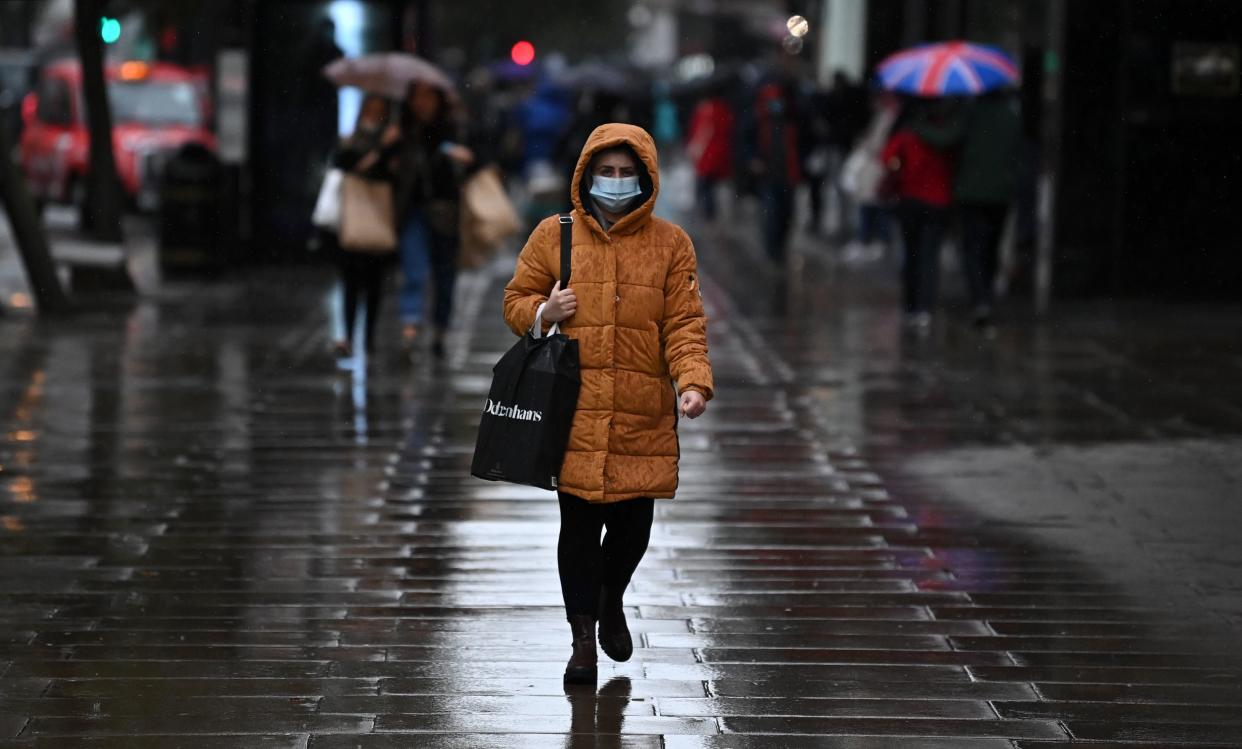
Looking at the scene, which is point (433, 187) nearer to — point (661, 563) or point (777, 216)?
point (661, 563)

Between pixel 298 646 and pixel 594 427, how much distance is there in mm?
1124

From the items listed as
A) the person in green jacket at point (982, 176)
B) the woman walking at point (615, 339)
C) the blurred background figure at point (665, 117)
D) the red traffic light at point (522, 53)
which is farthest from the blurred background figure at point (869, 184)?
the blurred background figure at point (665, 117)

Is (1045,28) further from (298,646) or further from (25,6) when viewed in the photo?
(25,6)

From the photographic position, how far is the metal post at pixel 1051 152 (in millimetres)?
17047

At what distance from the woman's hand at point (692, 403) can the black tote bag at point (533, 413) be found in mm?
295

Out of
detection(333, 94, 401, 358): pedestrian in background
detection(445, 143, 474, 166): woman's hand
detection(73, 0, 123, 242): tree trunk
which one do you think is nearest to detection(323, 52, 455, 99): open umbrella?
detection(333, 94, 401, 358): pedestrian in background


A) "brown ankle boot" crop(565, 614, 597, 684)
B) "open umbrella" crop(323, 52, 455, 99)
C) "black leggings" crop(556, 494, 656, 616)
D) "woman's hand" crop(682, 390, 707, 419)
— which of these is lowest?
"brown ankle boot" crop(565, 614, 597, 684)

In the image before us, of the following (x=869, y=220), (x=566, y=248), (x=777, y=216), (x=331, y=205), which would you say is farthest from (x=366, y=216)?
(x=869, y=220)

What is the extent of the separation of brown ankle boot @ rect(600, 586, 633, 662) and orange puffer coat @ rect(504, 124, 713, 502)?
35 cm

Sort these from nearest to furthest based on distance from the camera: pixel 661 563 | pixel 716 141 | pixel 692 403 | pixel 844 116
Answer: pixel 692 403, pixel 661 563, pixel 844 116, pixel 716 141

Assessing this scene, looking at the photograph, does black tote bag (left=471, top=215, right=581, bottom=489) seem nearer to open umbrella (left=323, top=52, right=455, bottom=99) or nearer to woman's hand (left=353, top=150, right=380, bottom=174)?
woman's hand (left=353, top=150, right=380, bottom=174)

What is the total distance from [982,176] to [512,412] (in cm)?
973

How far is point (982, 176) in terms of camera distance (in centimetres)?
1503

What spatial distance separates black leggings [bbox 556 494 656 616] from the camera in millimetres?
5922
